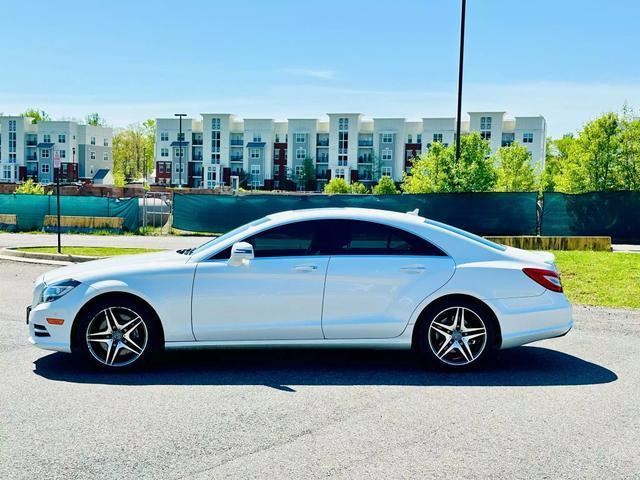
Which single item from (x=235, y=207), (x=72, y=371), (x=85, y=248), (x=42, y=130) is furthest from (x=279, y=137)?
(x=72, y=371)

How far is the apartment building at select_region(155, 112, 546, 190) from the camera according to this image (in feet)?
360

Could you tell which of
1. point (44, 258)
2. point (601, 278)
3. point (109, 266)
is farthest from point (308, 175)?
point (109, 266)

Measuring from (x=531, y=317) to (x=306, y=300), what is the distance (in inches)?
81.2

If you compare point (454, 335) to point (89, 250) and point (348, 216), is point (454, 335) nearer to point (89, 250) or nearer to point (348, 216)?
point (348, 216)

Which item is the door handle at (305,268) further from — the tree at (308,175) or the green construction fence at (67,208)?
the tree at (308,175)

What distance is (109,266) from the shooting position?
21.6 feet

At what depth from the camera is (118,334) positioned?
638 cm

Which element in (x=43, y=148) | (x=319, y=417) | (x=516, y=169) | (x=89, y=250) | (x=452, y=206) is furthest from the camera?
(x=43, y=148)

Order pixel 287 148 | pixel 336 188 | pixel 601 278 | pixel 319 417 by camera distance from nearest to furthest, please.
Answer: pixel 319 417
pixel 601 278
pixel 336 188
pixel 287 148

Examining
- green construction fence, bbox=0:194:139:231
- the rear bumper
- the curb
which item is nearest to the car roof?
the rear bumper

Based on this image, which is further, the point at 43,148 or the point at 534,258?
the point at 43,148

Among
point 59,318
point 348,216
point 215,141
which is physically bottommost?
point 59,318

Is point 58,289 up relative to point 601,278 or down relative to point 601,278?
up

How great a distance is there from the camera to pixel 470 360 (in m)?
6.51
